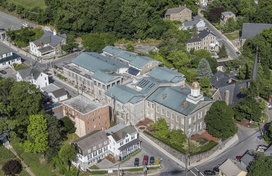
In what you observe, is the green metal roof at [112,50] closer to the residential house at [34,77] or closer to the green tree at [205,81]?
the residential house at [34,77]

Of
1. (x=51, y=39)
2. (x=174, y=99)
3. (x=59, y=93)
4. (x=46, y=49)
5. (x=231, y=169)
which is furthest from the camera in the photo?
(x=51, y=39)

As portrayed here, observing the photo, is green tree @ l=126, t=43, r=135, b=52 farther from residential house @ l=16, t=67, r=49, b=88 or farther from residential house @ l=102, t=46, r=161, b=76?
residential house @ l=16, t=67, r=49, b=88

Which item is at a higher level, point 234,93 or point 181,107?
point 181,107

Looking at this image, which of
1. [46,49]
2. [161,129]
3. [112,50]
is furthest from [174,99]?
[46,49]

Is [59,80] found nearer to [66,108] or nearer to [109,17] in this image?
[66,108]

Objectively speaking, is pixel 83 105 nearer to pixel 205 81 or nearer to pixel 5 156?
pixel 5 156

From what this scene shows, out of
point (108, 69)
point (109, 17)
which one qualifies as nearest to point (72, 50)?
point (109, 17)

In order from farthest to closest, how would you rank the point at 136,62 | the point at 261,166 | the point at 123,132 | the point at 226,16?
the point at 226,16, the point at 136,62, the point at 123,132, the point at 261,166

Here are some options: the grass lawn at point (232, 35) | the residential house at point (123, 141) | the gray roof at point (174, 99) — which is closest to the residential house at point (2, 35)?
the gray roof at point (174, 99)

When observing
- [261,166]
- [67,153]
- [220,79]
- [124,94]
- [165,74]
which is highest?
[165,74]
